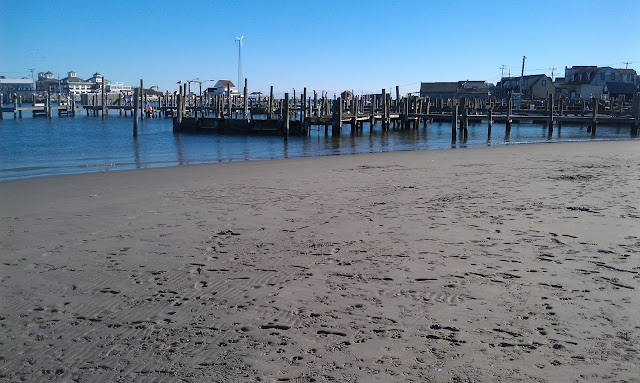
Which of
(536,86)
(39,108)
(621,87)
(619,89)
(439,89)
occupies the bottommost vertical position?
(39,108)

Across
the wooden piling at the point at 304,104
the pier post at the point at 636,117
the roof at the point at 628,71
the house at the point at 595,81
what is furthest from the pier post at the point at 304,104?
the roof at the point at 628,71

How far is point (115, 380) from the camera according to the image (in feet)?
10.7

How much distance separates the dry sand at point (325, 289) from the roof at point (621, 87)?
243ft

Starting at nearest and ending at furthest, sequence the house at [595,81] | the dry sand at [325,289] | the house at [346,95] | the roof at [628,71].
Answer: the dry sand at [325,289]
the house at [346,95]
the house at [595,81]
the roof at [628,71]

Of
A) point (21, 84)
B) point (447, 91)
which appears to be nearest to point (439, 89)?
point (447, 91)

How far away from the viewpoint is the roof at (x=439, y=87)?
87619 mm

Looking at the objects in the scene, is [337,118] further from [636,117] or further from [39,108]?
[39,108]

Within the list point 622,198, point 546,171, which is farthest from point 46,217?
point 546,171

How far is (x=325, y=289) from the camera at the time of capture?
4844mm

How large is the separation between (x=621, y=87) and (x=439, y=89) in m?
27.0

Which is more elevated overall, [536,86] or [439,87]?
[439,87]

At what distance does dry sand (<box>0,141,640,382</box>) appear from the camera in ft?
11.4

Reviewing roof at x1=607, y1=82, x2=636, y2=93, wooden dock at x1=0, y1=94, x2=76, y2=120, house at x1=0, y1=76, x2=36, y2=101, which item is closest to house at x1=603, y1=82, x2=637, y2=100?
roof at x1=607, y1=82, x2=636, y2=93

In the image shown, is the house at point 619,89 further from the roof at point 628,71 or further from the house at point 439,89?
the house at point 439,89
